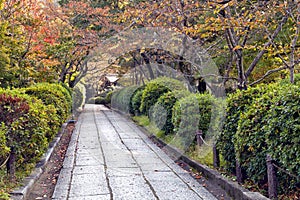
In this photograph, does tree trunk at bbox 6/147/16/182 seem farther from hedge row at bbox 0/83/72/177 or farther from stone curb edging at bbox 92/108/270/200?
stone curb edging at bbox 92/108/270/200

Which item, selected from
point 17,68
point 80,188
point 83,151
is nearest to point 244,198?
point 80,188

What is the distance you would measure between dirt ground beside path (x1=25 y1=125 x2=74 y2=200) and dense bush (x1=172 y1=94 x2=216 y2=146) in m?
2.81

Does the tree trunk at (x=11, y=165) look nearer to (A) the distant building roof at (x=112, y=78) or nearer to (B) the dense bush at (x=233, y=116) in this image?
(B) the dense bush at (x=233, y=116)

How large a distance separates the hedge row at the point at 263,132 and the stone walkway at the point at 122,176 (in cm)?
78

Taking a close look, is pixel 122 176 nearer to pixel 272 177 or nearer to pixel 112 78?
pixel 272 177

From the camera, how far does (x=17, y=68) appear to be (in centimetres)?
1028

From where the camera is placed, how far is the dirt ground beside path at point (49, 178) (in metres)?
4.91

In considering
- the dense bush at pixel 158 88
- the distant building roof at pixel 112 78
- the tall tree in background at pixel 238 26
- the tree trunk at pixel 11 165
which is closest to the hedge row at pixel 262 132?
the tall tree in background at pixel 238 26

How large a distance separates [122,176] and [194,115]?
2.53m

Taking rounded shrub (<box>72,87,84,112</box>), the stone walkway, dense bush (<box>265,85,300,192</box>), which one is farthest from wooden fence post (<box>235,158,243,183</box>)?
rounded shrub (<box>72,87,84,112</box>)

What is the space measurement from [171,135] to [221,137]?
3983mm

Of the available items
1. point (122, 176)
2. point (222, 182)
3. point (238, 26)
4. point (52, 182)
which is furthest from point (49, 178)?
point (238, 26)

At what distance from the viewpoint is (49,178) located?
235 inches

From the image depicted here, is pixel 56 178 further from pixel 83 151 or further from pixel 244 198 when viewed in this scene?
pixel 244 198
